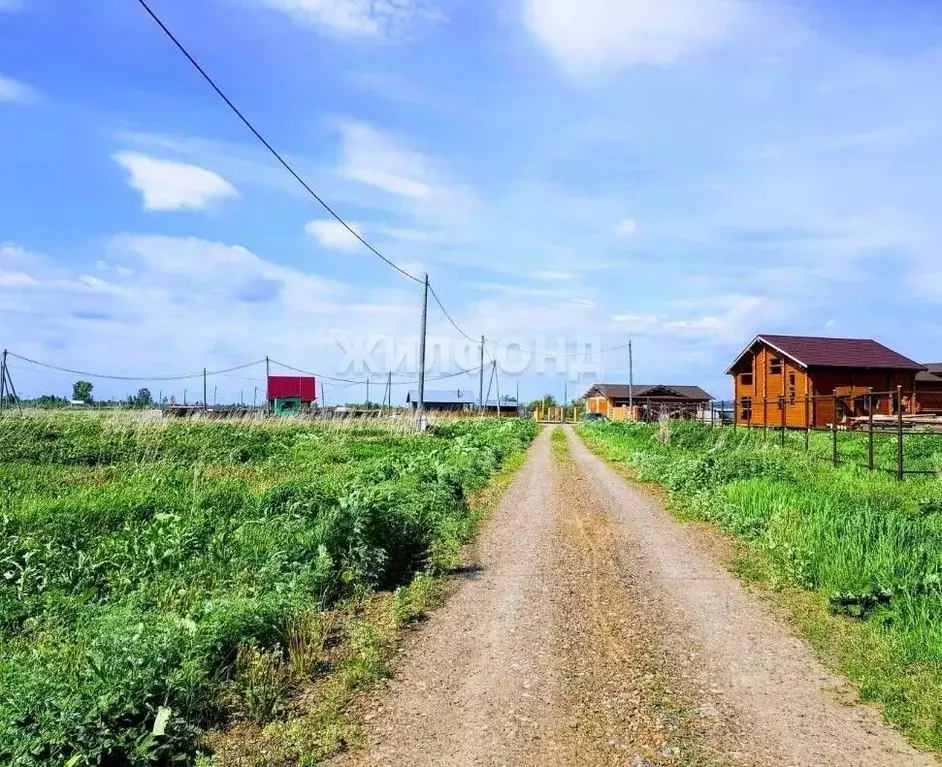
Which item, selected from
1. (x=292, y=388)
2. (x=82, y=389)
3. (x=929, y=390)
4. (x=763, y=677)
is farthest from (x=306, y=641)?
(x=82, y=389)

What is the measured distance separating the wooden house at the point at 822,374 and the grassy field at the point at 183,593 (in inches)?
1138

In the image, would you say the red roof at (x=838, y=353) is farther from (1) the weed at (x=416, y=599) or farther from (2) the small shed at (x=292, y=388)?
(2) the small shed at (x=292, y=388)

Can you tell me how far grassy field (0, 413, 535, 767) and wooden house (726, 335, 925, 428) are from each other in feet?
94.8

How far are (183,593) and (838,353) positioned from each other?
40.1 meters

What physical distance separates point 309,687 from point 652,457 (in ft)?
56.4

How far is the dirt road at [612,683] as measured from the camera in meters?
4.19

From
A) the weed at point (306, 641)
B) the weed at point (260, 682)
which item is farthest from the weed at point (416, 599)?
the weed at point (260, 682)

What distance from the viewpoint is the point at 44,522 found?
9.23 meters

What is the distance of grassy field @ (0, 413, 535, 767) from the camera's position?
4137 millimetres

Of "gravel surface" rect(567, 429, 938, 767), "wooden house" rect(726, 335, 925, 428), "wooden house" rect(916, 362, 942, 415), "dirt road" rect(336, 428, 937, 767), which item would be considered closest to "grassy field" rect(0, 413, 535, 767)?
"dirt road" rect(336, 428, 937, 767)

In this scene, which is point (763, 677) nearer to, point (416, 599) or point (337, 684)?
point (337, 684)

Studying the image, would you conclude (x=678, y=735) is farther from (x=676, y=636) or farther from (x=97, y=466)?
(x=97, y=466)

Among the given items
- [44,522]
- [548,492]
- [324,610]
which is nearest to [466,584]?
[324,610]

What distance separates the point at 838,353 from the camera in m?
39.4
